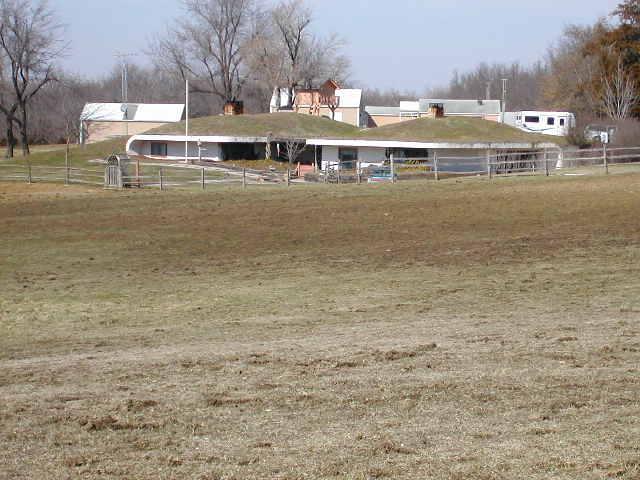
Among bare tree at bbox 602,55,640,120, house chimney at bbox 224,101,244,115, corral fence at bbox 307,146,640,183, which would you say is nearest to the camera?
corral fence at bbox 307,146,640,183

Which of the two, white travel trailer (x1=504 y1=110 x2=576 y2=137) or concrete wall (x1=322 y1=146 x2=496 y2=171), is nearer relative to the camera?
concrete wall (x1=322 y1=146 x2=496 y2=171)

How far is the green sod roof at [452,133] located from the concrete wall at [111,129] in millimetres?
33224

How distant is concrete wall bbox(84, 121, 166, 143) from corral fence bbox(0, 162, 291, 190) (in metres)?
31.8

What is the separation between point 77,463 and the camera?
238 inches

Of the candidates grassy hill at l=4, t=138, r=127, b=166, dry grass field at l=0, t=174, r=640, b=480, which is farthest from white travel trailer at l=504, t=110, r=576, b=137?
dry grass field at l=0, t=174, r=640, b=480

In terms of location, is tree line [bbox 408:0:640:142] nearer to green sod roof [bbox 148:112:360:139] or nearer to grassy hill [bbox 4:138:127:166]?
green sod roof [bbox 148:112:360:139]

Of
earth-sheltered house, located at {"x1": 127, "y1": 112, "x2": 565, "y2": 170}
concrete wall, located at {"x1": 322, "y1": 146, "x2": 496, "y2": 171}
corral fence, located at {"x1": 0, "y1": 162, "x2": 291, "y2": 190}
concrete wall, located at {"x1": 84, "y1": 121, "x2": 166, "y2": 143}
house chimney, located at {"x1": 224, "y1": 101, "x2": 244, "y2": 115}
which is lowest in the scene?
corral fence, located at {"x1": 0, "y1": 162, "x2": 291, "y2": 190}

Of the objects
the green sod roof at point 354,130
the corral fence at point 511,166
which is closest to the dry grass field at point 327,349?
the corral fence at point 511,166

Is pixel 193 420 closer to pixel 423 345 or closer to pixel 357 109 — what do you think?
pixel 423 345

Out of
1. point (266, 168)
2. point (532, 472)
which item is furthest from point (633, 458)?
point (266, 168)

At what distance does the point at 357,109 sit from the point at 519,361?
279 ft

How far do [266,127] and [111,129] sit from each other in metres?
29.7

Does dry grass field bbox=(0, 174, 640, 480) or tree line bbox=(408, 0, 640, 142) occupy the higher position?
tree line bbox=(408, 0, 640, 142)

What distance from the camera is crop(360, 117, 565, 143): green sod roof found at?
204ft
